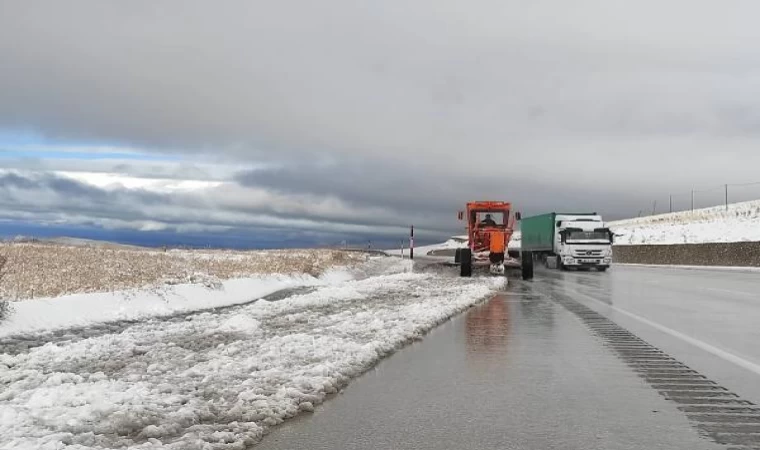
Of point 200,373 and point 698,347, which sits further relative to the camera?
point 698,347

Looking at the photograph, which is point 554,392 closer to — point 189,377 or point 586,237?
point 189,377

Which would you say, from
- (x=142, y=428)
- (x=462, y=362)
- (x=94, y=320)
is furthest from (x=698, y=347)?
(x=94, y=320)

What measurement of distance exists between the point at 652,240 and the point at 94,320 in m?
80.9

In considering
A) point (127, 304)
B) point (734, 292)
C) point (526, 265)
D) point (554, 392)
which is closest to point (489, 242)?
point (526, 265)

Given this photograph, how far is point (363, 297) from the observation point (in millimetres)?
16328

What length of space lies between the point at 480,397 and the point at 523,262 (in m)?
23.0

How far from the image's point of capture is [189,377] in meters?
6.77

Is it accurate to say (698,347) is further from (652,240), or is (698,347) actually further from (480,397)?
(652,240)

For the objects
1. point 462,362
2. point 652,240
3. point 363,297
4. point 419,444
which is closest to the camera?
point 419,444

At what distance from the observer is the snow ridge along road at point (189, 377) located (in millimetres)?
4898

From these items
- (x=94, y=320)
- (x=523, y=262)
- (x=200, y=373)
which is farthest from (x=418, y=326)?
(x=523, y=262)

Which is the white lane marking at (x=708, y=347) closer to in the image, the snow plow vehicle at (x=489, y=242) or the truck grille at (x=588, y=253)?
the snow plow vehicle at (x=489, y=242)

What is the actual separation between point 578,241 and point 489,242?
526 inches

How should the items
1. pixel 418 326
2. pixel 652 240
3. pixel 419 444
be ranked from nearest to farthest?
pixel 419 444 → pixel 418 326 → pixel 652 240
